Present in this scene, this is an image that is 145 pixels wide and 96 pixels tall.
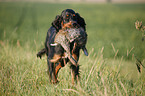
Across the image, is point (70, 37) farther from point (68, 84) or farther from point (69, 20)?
point (68, 84)

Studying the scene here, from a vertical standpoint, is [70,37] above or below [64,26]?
below

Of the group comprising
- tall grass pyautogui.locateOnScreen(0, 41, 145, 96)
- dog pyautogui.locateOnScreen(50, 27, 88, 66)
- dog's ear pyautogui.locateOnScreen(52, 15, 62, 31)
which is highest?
dog's ear pyautogui.locateOnScreen(52, 15, 62, 31)

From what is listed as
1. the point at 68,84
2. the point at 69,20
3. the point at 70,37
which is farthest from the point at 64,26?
the point at 68,84

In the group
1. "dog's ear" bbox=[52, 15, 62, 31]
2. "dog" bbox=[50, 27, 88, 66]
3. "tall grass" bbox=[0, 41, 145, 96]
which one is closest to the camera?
"dog" bbox=[50, 27, 88, 66]

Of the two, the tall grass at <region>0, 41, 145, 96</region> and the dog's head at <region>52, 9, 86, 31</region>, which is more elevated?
the dog's head at <region>52, 9, 86, 31</region>

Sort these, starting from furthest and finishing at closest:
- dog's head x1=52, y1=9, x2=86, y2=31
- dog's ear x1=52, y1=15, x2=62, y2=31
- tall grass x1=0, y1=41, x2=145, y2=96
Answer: dog's ear x1=52, y1=15, x2=62, y2=31, tall grass x1=0, y1=41, x2=145, y2=96, dog's head x1=52, y1=9, x2=86, y2=31

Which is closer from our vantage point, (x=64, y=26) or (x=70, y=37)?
(x=70, y=37)

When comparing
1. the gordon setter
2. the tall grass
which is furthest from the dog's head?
the tall grass

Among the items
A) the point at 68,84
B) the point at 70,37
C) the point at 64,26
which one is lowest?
the point at 68,84

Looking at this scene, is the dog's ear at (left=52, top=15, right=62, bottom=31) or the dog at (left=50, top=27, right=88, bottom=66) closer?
the dog at (left=50, top=27, right=88, bottom=66)

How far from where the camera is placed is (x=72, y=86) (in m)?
2.68

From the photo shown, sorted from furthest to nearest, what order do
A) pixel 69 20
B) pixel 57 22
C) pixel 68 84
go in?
1. pixel 68 84
2. pixel 57 22
3. pixel 69 20

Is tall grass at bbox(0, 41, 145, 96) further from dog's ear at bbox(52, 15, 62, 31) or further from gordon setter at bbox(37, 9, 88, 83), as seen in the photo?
dog's ear at bbox(52, 15, 62, 31)

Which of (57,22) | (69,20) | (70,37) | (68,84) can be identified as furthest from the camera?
(68,84)
